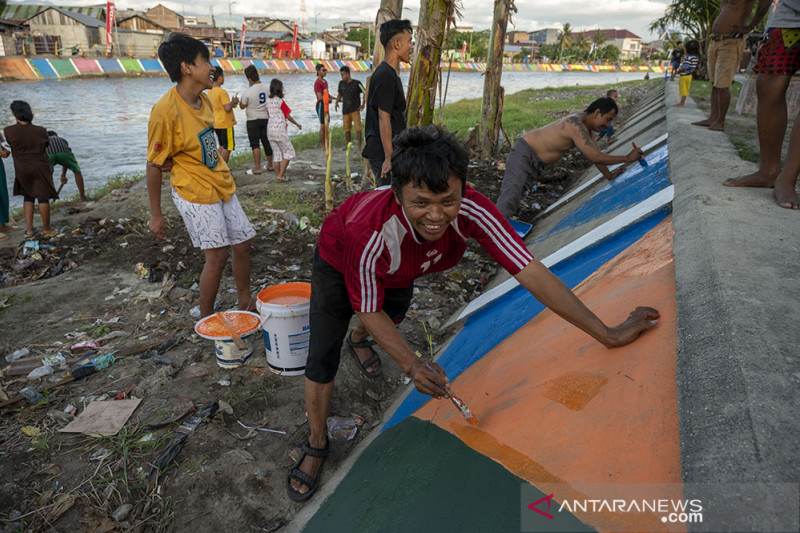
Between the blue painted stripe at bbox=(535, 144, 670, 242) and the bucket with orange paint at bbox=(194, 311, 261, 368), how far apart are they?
9.23ft

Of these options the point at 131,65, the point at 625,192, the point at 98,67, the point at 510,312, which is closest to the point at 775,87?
the point at 625,192

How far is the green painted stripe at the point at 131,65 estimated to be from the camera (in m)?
33.9

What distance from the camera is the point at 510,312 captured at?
9.29 ft

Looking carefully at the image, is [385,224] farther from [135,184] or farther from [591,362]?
[135,184]

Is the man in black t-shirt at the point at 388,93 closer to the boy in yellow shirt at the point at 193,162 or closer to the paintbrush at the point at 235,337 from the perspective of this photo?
the boy in yellow shirt at the point at 193,162

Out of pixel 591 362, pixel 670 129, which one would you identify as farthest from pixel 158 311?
pixel 670 129

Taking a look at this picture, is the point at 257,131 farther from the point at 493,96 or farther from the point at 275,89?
the point at 493,96

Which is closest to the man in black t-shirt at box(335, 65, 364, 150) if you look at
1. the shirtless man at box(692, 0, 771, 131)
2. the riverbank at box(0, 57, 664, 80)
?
the shirtless man at box(692, 0, 771, 131)

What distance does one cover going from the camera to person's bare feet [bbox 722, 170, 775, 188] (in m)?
2.73

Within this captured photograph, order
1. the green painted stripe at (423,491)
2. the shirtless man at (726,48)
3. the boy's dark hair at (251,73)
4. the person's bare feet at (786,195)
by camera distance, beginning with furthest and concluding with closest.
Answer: the boy's dark hair at (251,73) < the shirtless man at (726,48) < the person's bare feet at (786,195) < the green painted stripe at (423,491)

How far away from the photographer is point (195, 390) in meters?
2.78

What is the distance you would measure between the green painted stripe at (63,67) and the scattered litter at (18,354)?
115 feet

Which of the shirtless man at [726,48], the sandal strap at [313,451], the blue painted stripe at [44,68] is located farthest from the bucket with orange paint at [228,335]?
the blue painted stripe at [44,68]

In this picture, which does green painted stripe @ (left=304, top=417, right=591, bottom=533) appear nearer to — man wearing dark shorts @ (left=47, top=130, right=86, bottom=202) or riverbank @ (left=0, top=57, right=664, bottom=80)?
man wearing dark shorts @ (left=47, top=130, right=86, bottom=202)
